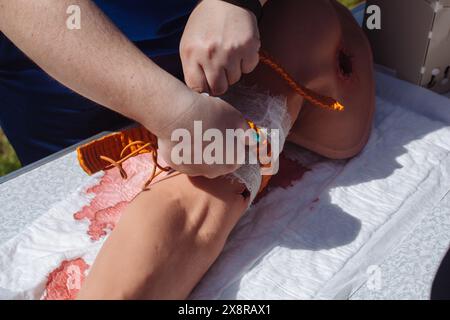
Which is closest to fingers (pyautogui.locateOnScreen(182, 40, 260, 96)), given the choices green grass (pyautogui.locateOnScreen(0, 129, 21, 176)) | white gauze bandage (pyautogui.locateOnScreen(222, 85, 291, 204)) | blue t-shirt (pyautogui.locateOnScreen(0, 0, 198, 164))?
white gauze bandage (pyautogui.locateOnScreen(222, 85, 291, 204))

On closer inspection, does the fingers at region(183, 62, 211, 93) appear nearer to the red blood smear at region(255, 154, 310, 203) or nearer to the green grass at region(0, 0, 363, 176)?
the red blood smear at region(255, 154, 310, 203)

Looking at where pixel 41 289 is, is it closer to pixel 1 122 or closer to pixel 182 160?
pixel 182 160

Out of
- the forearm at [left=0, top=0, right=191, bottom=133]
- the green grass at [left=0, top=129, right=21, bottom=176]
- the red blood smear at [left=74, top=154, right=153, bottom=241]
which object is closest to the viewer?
the forearm at [left=0, top=0, right=191, bottom=133]

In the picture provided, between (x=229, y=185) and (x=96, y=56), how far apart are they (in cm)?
28

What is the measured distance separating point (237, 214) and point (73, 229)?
0.93 ft

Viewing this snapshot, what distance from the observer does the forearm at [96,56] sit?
0.75m

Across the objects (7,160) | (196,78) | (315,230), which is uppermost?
(196,78)

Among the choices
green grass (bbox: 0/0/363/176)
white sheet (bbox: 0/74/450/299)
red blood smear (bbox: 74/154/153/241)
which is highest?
red blood smear (bbox: 74/154/153/241)

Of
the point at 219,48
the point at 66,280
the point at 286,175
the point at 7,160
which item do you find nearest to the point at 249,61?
the point at 219,48

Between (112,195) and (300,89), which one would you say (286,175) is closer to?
(300,89)

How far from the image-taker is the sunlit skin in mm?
762

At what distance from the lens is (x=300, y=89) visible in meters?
0.93

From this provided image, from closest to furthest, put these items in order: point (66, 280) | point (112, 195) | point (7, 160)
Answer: point (66, 280), point (112, 195), point (7, 160)

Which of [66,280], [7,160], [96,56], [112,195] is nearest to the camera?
[96,56]
